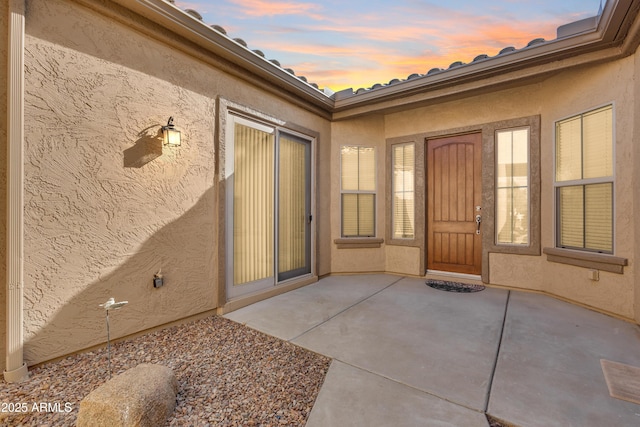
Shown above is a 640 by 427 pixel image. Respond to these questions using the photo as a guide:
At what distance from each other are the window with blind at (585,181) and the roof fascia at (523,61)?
0.73 metres

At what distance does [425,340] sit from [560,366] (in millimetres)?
935

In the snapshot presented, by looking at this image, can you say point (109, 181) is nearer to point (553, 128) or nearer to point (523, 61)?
point (523, 61)

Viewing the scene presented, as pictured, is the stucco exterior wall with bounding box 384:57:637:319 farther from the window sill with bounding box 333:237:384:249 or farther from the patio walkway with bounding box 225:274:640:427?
the window sill with bounding box 333:237:384:249

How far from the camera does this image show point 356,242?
497 centimetres

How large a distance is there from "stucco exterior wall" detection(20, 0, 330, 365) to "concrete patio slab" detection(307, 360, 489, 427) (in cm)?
187

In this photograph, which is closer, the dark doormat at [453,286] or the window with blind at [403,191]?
the dark doormat at [453,286]

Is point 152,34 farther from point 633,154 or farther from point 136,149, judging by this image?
point 633,154

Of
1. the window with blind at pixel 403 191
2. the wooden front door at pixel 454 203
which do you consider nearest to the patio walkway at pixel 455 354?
the wooden front door at pixel 454 203

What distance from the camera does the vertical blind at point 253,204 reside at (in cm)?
338

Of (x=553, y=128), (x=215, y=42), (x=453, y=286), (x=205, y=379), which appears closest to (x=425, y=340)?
(x=205, y=379)

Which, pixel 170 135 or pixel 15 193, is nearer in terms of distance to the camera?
pixel 15 193

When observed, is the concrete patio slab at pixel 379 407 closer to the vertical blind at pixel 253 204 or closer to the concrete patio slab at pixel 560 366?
the concrete patio slab at pixel 560 366

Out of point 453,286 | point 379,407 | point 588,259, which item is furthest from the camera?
point 453,286

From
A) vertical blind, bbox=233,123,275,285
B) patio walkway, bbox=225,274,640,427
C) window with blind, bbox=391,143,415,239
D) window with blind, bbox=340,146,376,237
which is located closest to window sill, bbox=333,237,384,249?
window with blind, bbox=340,146,376,237
